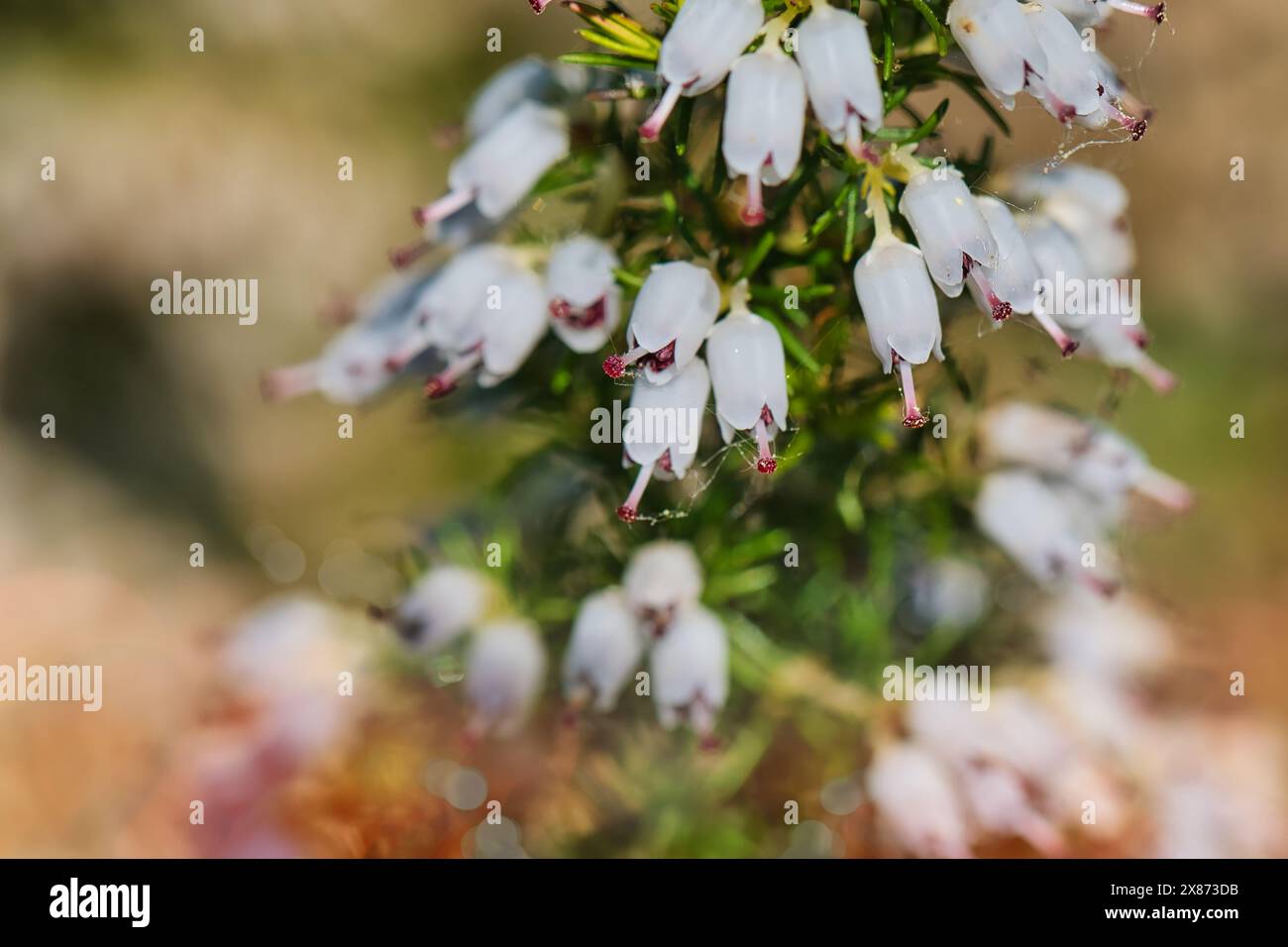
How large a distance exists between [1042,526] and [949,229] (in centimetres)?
64

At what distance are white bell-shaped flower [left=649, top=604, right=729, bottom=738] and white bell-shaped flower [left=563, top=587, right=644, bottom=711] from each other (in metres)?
0.05

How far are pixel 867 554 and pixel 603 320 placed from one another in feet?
2.36

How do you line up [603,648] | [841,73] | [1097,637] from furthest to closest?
[1097,637], [603,648], [841,73]

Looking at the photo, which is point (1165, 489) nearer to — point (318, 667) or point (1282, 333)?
point (318, 667)

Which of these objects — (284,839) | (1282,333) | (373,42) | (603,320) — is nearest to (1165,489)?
(603,320)

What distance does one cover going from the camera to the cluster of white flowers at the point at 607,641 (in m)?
1.62

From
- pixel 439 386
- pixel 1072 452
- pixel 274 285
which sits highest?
pixel 274 285

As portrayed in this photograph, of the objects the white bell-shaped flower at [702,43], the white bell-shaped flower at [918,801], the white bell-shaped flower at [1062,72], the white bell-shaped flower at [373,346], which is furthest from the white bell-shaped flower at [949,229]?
the white bell-shaped flower at [918,801]

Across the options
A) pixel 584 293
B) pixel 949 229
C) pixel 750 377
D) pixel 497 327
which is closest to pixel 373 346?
pixel 497 327

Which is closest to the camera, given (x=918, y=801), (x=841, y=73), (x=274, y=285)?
(x=841, y=73)

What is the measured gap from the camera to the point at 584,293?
146 centimetres

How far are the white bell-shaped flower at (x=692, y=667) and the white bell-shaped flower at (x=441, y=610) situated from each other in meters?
0.36

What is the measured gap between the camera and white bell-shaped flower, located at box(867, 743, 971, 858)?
1772mm

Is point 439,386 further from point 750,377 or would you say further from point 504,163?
point 750,377
